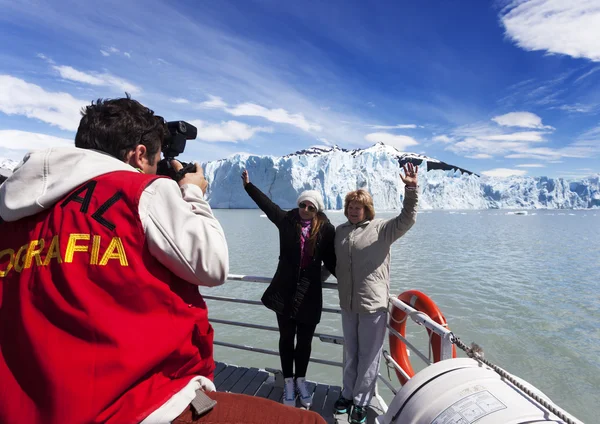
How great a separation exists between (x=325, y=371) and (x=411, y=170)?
12.9 feet

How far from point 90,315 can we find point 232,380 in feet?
8.02

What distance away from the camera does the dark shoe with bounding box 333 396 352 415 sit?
237 cm

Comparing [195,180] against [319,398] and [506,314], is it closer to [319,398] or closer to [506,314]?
[319,398]

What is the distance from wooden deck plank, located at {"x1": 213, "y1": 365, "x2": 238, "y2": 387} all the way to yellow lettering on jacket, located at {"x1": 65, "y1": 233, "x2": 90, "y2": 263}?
235cm

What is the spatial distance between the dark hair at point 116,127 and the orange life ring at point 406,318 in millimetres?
2088

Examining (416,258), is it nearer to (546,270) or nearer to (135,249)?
(546,270)

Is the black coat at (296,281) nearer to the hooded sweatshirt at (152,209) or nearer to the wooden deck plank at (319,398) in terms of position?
the wooden deck plank at (319,398)

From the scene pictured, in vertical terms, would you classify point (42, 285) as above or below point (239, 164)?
below

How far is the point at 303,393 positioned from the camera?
2.42 meters

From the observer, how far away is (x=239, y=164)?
4784cm

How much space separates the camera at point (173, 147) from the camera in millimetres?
1098

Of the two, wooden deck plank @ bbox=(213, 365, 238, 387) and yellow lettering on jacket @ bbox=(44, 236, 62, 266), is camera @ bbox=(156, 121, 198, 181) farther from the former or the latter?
wooden deck plank @ bbox=(213, 365, 238, 387)

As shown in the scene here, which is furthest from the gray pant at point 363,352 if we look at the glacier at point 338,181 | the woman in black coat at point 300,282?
the glacier at point 338,181

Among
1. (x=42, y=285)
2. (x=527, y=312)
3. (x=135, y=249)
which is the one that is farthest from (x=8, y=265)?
(x=527, y=312)
